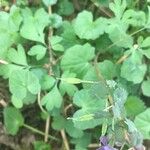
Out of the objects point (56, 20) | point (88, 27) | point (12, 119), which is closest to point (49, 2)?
point (56, 20)

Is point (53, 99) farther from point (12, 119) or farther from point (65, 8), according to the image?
point (65, 8)

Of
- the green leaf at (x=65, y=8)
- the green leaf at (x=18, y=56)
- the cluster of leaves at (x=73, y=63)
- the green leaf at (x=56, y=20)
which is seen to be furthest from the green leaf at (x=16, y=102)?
the green leaf at (x=65, y=8)

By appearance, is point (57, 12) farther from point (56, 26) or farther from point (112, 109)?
point (112, 109)

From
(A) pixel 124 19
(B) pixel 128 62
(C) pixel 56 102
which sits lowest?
(C) pixel 56 102

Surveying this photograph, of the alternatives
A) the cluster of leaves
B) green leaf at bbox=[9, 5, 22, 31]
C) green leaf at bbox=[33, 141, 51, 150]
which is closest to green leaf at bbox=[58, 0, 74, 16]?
the cluster of leaves

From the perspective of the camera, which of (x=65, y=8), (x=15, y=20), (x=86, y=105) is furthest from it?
(x=65, y=8)

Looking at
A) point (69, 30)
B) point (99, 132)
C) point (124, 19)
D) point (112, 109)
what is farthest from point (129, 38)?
point (112, 109)
